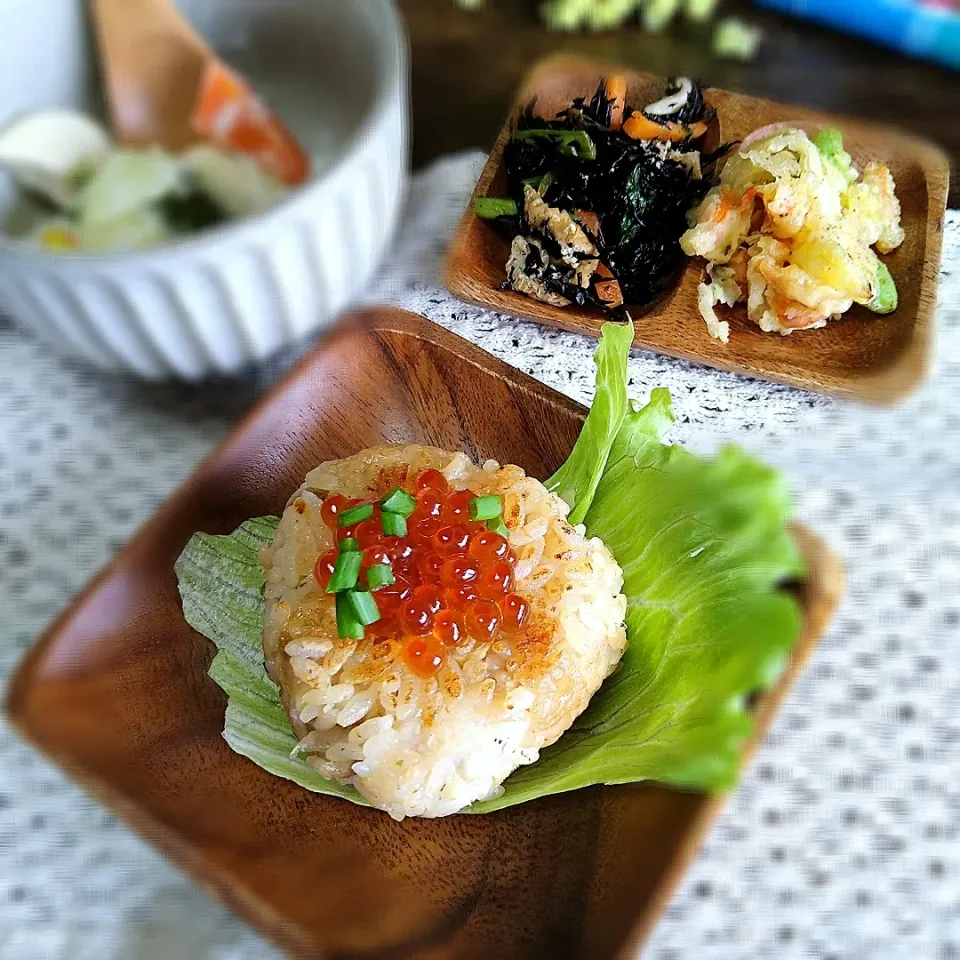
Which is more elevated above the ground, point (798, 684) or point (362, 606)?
point (362, 606)

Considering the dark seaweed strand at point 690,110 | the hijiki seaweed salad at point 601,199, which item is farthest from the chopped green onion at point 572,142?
the dark seaweed strand at point 690,110

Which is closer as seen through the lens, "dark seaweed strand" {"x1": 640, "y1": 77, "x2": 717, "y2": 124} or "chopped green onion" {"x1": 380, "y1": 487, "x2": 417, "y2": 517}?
"chopped green onion" {"x1": 380, "y1": 487, "x2": 417, "y2": 517}

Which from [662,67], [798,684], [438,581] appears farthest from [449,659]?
[662,67]

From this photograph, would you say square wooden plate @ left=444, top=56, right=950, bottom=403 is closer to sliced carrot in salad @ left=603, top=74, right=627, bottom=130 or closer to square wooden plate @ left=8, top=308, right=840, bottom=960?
sliced carrot in salad @ left=603, top=74, right=627, bottom=130

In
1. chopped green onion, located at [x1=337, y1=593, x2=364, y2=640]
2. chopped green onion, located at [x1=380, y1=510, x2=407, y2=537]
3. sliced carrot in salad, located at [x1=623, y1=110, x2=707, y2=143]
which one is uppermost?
sliced carrot in salad, located at [x1=623, y1=110, x2=707, y2=143]

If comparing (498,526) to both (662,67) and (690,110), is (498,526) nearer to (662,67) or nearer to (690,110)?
(690,110)

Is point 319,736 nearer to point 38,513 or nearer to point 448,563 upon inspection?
point 448,563

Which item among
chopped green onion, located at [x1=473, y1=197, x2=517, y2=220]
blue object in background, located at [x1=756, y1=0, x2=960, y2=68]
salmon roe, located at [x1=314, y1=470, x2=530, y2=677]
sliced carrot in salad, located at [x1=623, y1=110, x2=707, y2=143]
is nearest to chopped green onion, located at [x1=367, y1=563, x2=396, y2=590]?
salmon roe, located at [x1=314, y1=470, x2=530, y2=677]
